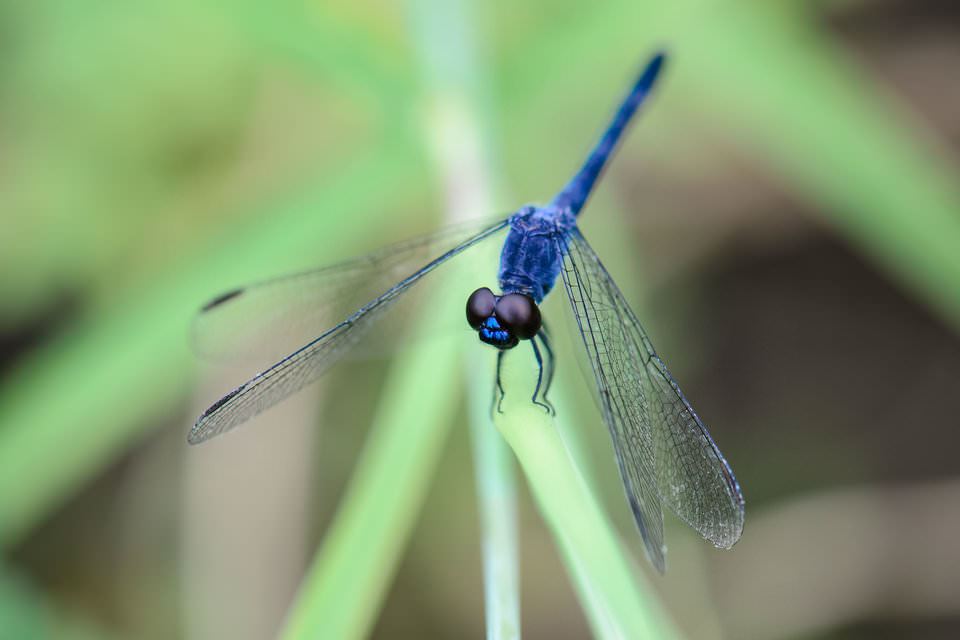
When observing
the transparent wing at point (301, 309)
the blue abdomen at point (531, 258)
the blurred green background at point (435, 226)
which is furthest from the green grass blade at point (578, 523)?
the blurred green background at point (435, 226)

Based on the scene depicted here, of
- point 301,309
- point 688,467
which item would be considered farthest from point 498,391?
point 301,309

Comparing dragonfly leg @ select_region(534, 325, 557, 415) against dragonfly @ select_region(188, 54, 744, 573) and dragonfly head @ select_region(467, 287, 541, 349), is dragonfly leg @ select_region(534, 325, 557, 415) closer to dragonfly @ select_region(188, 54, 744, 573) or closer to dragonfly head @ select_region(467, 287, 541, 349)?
dragonfly @ select_region(188, 54, 744, 573)

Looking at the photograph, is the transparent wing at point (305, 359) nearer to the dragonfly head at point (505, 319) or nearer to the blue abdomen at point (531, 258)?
the blue abdomen at point (531, 258)

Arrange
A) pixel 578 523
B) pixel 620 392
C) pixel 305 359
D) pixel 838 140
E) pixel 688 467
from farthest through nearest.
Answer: pixel 838 140 < pixel 305 359 < pixel 620 392 < pixel 688 467 < pixel 578 523

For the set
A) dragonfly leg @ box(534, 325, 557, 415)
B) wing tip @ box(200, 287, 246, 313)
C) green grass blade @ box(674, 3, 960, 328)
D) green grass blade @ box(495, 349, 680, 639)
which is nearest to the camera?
green grass blade @ box(495, 349, 680, 639)

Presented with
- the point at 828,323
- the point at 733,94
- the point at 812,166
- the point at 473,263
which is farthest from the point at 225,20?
the point at 828,323

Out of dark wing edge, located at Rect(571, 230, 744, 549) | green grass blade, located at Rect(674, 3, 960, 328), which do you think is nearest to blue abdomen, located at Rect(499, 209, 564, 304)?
dark wing edge, located at Rect(571, 230, 744, 549)

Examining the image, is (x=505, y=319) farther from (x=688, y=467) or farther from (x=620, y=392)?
(x=688, y=467)
